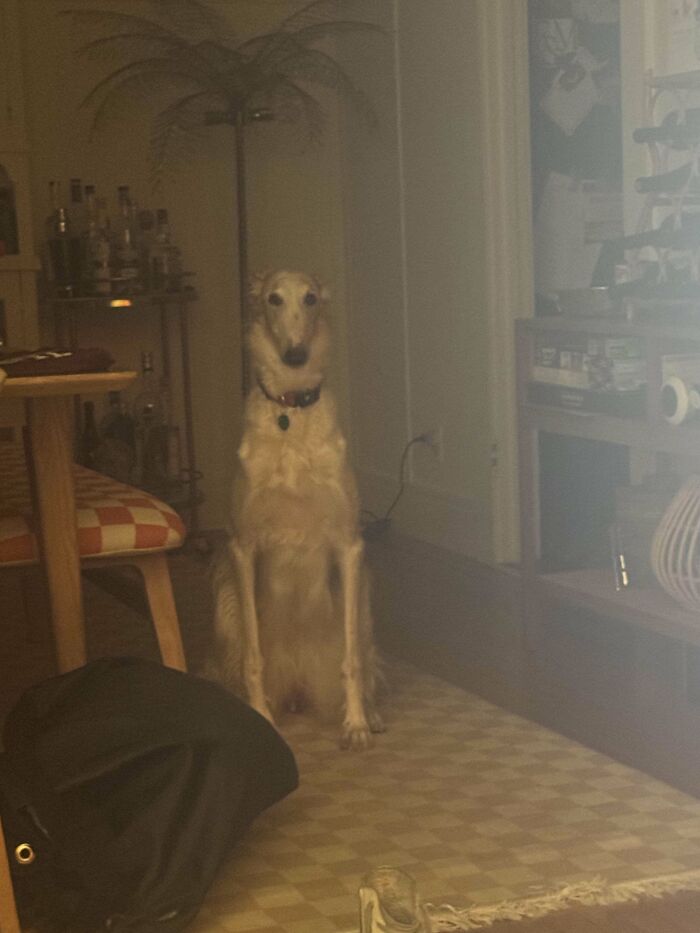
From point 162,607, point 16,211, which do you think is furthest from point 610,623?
point 16,211

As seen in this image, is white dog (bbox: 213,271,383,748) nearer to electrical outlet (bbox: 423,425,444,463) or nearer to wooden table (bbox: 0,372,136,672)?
wooden table (bbox: 0,372,136,672)

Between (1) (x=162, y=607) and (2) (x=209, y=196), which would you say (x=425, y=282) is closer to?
(2) (x=209, y=196)

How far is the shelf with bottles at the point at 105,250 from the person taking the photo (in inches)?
191

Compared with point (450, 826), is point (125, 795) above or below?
above

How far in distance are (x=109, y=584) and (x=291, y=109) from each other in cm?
251

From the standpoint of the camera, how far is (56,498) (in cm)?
245

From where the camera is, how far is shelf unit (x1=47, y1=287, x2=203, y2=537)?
16.2 ft

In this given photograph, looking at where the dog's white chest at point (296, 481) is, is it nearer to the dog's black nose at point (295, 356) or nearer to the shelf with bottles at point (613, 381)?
the dog's black nose at point (295, 356)

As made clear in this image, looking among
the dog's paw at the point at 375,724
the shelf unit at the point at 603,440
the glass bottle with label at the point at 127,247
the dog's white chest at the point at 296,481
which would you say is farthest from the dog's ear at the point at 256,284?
the glass bottle with label at the point at 127,247

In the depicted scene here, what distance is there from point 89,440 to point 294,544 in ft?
7.06

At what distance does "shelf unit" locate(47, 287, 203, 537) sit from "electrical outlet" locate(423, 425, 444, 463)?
0.81 meters

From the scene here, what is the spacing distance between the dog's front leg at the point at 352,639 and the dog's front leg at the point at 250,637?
17cm

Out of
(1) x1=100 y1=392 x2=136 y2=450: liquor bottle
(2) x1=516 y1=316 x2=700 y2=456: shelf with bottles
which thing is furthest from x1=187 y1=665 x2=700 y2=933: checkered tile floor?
(1) x1=100 y1=392 x2=136 y2=450: liquor bottle

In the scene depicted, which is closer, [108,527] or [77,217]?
[108,527]
